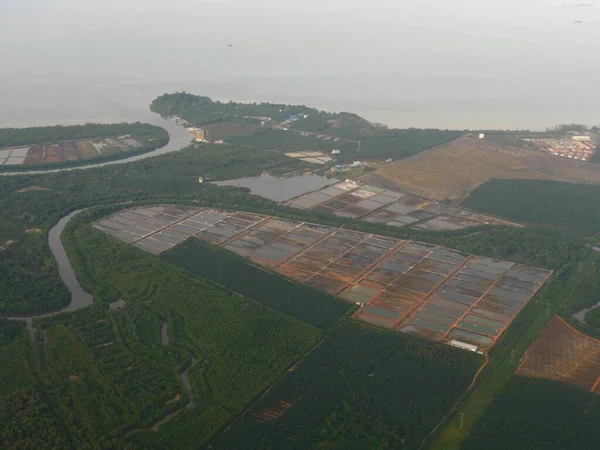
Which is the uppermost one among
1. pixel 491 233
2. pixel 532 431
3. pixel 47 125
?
pixel 47 125

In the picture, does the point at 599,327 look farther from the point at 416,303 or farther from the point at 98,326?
the point at 98,326

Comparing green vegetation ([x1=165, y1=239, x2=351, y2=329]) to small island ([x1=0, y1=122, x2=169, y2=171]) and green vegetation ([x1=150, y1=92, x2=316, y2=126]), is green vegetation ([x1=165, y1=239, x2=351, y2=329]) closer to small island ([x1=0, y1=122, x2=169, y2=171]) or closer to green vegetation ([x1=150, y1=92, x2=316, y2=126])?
small island ([x1=0, y1=122, x2=169, y2=171])

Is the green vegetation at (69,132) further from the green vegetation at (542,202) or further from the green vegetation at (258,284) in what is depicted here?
the green vegetation at (542,202)

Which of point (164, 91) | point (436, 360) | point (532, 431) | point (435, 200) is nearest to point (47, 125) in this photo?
point (164, 91)

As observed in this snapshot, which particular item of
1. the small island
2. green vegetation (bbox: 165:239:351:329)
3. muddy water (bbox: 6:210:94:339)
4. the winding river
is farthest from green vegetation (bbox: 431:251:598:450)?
the small island

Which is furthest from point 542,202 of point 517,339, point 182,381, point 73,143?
point 73,143
